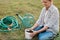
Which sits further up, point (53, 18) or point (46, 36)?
point (53, 18)

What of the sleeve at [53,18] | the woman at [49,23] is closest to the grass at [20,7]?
the woman at [49,23]

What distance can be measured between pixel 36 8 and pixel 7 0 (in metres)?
1.26

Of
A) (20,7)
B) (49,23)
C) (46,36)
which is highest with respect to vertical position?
(20,7)

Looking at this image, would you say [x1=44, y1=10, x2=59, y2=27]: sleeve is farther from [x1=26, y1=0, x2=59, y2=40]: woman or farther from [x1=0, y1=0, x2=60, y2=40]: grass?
[x1=0, y1=0, x2=60, y2=40]: grass

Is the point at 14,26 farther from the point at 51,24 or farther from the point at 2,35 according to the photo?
the point at 51,24

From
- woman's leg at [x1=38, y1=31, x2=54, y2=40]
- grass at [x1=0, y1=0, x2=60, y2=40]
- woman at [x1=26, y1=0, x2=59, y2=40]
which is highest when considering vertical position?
grass at [x1=0, y1=0, x2=60, y2=40]

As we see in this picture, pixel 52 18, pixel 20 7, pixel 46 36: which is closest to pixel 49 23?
pixel 52 18

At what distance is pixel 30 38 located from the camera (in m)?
3.95

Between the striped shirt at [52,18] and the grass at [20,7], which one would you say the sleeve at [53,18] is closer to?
the striped shirt at [52,18]

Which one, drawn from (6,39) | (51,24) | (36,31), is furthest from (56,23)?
(6,39)

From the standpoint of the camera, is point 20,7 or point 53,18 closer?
point 53,18

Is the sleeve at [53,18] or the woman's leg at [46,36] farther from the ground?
the sleeve at [53,18]

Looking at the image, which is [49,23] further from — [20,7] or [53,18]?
[20,7]

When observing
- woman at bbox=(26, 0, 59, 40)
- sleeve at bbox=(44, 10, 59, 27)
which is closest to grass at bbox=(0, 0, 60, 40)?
woman at bbox=(26, 0, 59, 40)
